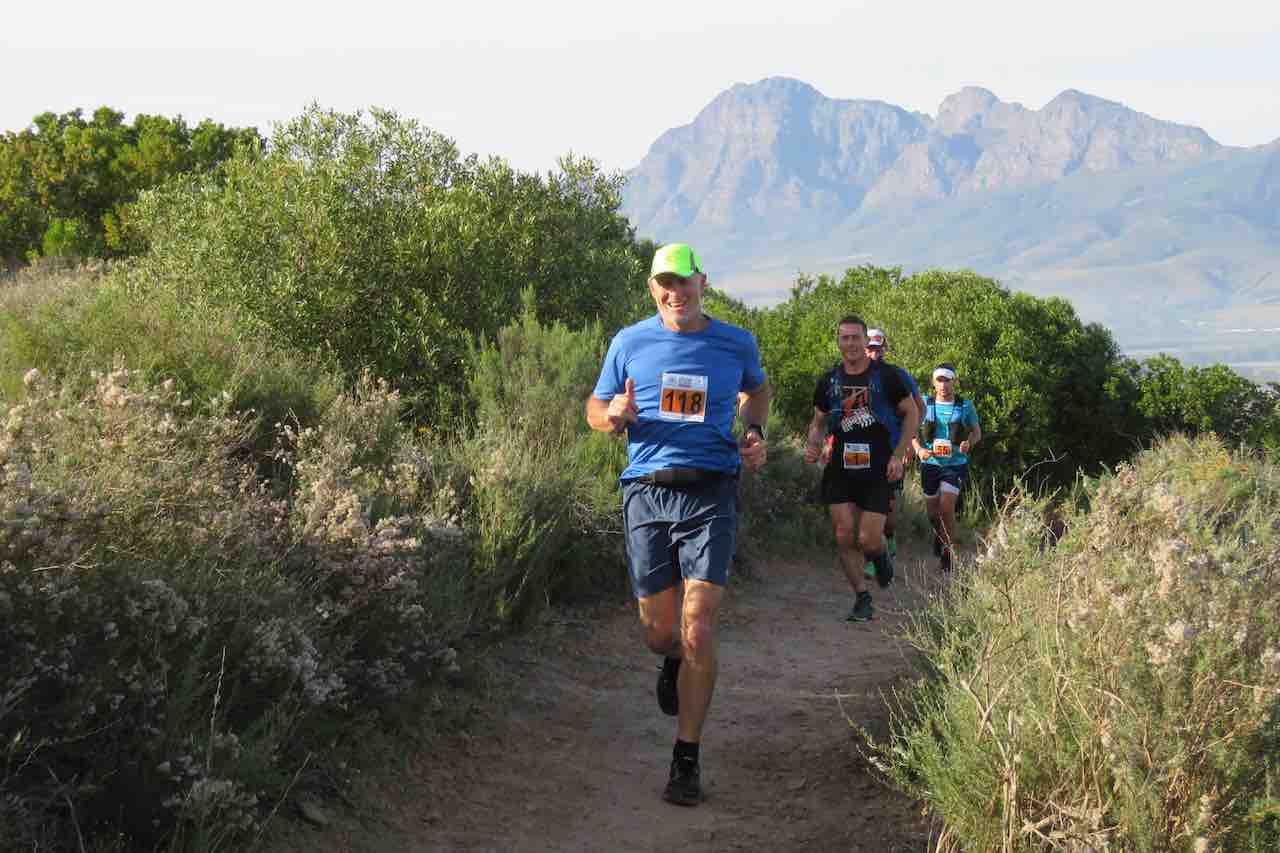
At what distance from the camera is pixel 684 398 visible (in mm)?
5836

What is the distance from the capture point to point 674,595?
5988mm

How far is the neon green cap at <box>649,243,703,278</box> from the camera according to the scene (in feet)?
19.1

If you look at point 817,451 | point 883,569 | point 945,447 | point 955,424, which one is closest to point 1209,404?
point 955,424

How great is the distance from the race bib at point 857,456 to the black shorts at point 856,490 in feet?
0.30

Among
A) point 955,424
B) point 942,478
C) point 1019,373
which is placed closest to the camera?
point 942,478

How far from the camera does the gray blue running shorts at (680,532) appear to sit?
574cm

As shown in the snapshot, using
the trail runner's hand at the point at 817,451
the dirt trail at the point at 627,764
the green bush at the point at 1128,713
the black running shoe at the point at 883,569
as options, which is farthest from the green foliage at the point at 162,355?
the green bush at the point at 1128,713

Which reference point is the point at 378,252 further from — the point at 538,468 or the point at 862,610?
the point at 862,610

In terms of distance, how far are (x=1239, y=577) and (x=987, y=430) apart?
15.1 meters

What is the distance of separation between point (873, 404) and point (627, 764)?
→ 370cm

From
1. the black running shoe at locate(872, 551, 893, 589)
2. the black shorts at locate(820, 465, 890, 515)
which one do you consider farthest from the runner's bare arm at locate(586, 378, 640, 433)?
the black running shoe at locate(872, 551, 893, 589)

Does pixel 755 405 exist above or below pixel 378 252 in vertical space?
below

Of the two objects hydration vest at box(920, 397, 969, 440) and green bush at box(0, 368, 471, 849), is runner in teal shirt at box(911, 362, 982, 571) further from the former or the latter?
green bush at box(0, 368, 471, 849)

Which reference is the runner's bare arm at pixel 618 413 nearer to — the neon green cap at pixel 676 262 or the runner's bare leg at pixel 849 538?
the neon green cap at pixel 676 262
